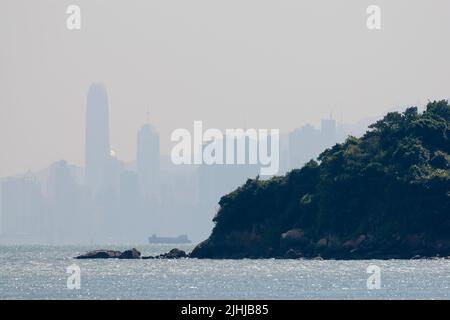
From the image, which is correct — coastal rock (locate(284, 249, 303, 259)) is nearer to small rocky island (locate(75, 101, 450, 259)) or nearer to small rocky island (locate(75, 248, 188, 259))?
small rocky island (locate(75, 101, 450, 259))

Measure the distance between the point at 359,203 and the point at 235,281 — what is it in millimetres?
56442

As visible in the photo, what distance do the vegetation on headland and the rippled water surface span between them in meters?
13.6

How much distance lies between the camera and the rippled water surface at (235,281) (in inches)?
3103

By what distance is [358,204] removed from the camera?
14825 centimetres

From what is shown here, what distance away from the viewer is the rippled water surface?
7881 cm

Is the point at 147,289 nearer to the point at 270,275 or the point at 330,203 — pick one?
the point at 270,275

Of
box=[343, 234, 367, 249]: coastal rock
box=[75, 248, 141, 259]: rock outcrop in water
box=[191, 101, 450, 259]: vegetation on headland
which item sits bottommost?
box=[75, 248, 141, 259]: rock outcrop in water

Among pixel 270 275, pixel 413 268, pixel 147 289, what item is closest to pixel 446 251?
pixel 413 268

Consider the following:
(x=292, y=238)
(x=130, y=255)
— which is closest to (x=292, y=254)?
(x=292, y=238)

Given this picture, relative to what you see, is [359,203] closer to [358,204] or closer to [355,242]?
[358,204]

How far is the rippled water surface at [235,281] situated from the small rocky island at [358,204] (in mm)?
13599

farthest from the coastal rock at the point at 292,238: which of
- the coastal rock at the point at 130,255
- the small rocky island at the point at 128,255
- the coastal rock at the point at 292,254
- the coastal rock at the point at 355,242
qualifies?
the coastal rock at the point at 130,255

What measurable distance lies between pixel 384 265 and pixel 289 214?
113ft

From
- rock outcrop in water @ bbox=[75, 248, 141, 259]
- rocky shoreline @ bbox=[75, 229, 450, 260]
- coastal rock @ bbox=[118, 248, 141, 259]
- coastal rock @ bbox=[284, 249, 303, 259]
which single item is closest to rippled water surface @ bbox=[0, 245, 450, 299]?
rocky shoreline @ bbox=[75, 229, 450, 260]
